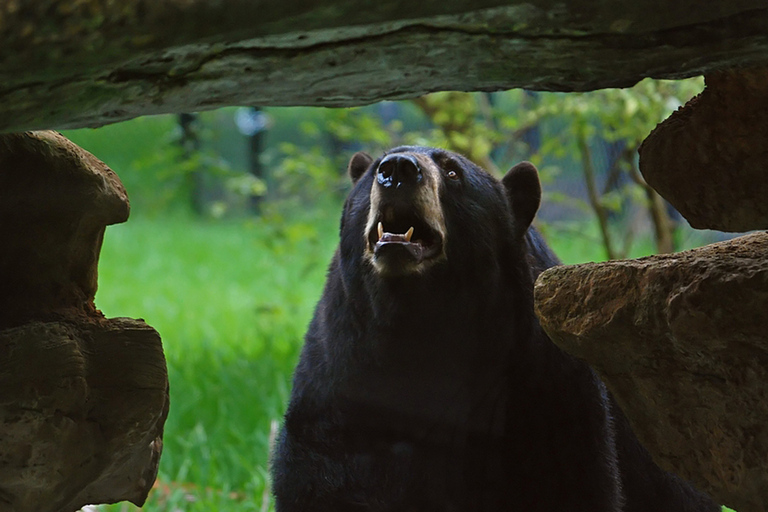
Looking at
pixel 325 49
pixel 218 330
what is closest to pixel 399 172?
pixel 325 49

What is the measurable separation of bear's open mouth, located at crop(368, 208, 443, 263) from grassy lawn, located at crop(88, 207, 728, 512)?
1.43 meters

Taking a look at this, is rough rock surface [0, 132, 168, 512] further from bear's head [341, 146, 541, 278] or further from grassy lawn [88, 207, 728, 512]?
grassy lawn [88, 207, 728, 512]

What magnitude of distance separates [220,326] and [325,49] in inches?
242

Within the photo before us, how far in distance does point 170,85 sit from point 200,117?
7623 mm

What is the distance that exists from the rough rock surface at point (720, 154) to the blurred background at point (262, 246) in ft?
7.21

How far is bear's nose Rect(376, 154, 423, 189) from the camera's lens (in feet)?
7.85

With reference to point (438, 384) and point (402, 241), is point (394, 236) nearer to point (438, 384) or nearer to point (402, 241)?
point (402, 241)

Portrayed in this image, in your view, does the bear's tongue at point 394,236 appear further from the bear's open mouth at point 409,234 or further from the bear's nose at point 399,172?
the bear's nose at point 399,172

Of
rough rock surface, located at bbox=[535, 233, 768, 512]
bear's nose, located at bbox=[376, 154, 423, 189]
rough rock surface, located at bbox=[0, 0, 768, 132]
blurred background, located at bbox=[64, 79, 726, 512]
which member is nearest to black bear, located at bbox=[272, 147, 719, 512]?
bear's nose, located at bbox=[376, 154, 423, 189]

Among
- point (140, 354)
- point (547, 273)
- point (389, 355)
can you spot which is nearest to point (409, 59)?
point (547, 273)

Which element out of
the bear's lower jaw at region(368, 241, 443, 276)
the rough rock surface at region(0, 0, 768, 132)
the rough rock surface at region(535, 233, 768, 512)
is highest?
the rough rock surface at region(0, 0, 768, 132)

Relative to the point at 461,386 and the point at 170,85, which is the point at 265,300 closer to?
the point at 461,386

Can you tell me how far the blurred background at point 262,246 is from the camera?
14.4 feet

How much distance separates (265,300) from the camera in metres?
9.06
